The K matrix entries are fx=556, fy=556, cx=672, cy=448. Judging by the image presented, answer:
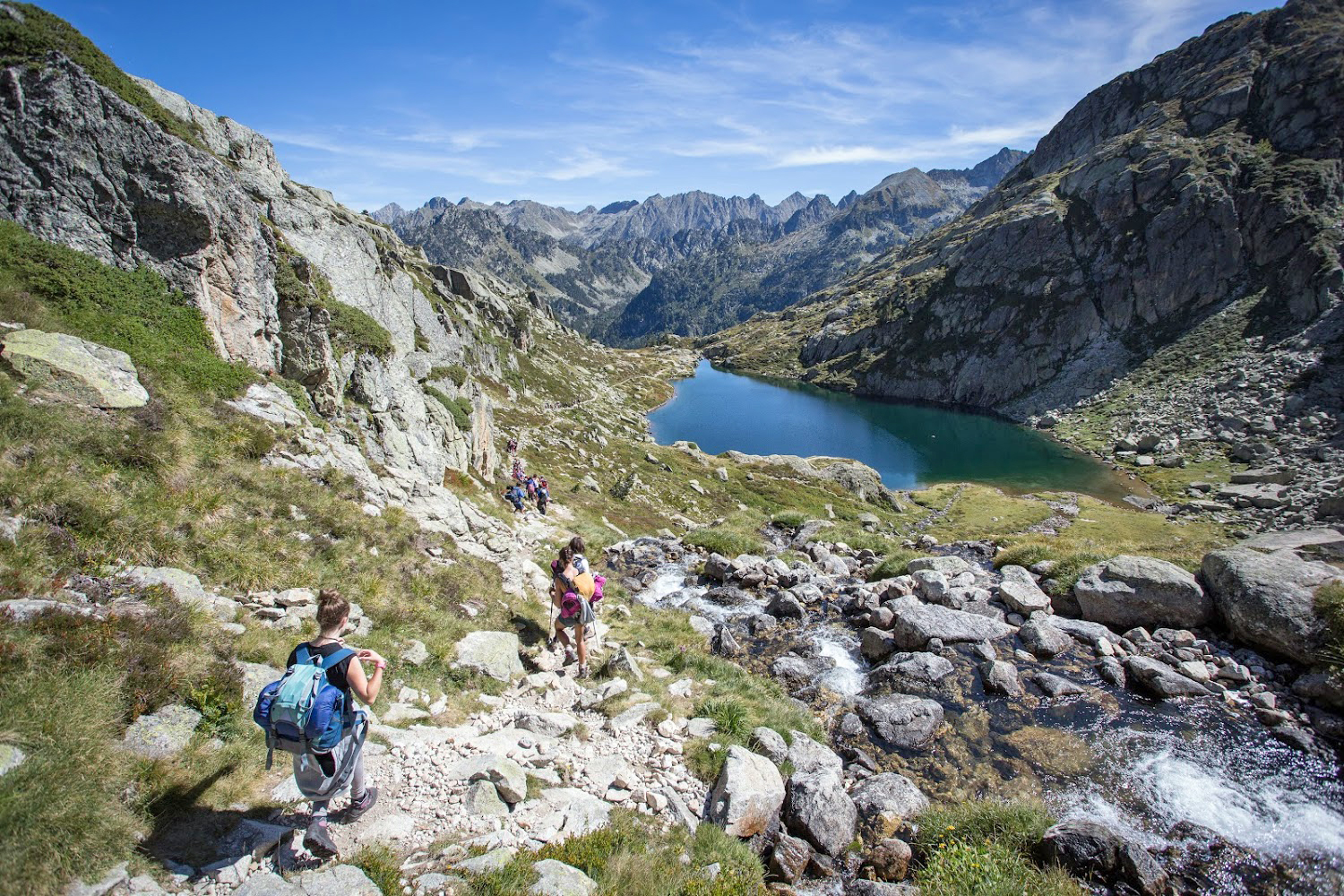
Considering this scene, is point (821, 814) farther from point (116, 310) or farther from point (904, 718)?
point (116, 310)

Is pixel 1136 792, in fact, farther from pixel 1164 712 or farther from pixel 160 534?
pixel 160 534

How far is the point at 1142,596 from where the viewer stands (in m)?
18.7

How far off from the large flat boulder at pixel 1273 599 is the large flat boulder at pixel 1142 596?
2.29 ft

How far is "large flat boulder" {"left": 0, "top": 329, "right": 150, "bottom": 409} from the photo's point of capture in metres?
11.7

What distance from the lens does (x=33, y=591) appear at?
7648mm

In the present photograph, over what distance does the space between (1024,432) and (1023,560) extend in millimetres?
124962

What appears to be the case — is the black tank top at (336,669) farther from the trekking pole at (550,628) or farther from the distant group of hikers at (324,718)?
the trekking pole at (550,628)

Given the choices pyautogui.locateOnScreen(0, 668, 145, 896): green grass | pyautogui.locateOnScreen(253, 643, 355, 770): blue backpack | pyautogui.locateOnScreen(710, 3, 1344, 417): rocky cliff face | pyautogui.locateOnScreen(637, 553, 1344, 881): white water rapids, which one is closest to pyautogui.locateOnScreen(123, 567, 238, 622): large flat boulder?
pyautogui.locateOnScreen(0, 668, 145, 896): green grass

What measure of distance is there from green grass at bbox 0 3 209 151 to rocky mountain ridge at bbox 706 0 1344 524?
11265 cm

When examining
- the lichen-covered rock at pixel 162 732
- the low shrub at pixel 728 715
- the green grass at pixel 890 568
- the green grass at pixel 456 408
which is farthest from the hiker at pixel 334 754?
the green grass at pixel 456 408

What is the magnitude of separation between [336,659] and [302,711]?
2.03 ft

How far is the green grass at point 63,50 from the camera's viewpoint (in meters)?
15.6

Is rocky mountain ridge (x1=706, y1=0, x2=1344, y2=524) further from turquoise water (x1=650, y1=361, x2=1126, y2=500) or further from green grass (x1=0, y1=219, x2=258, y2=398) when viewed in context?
green grass (x1=0, y1=219, x2=258, y2=398)

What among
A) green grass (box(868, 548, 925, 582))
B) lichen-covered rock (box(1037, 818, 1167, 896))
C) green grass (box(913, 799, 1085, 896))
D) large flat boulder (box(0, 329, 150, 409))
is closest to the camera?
green grass (box(913, 799, 1085, 896))
